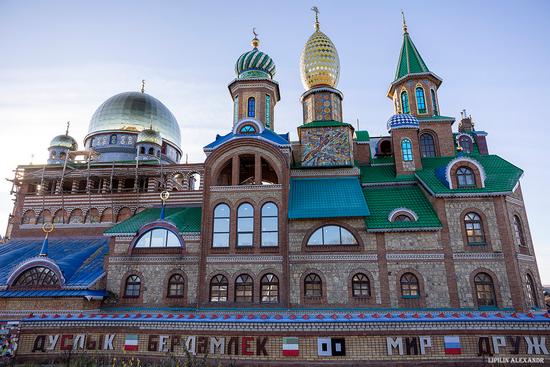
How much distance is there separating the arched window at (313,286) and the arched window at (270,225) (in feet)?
7.51

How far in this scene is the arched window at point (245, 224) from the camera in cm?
1902

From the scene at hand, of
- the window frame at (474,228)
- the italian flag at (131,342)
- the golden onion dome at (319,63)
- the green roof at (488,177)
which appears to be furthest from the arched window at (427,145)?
the italian flag at (131,342)

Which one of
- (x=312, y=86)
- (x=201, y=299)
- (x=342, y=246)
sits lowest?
(x=201, y=299)

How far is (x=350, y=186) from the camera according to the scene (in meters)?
20.1

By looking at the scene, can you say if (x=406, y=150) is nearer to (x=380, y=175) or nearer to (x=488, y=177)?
(x=380, y=175)

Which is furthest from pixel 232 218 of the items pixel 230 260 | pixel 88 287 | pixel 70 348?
pixel 70 348

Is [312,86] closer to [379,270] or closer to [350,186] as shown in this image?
[350,186]

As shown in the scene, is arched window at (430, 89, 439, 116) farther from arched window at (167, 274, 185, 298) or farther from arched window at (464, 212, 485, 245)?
arched window at (167, 274, 185, 298)

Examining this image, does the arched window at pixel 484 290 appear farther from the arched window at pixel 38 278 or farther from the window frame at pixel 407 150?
the arched window at pixel 38 278

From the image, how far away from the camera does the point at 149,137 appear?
3039cm

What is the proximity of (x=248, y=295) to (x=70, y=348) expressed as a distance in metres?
7.90

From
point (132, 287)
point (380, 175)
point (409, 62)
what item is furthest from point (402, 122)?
point (132, 287)

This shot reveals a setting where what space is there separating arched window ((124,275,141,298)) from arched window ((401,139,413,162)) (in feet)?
52.5

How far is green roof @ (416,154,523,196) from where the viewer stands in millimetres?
18312
